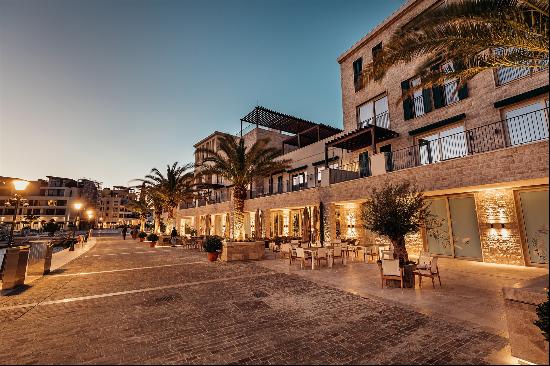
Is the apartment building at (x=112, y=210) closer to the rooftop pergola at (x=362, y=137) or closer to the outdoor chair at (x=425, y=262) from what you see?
the rooftop pergola at (x=362, y=137)

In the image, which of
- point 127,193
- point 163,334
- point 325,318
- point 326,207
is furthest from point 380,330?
point 127,193

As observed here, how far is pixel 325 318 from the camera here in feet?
17.3

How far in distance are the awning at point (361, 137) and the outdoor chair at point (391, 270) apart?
8036 mm

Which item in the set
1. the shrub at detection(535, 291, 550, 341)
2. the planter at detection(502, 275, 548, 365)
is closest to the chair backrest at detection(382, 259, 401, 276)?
the planter at detection(502, 275, 548, 365)

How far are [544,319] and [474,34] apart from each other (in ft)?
19.5

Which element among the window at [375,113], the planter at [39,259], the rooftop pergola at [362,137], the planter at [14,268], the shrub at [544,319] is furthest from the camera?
the window at [375,113]

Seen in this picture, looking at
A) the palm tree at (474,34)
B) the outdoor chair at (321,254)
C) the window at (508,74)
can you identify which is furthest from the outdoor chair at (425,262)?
the window at (508,74)

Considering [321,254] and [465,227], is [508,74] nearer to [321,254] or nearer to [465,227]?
[465,227]

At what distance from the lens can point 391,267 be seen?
24.5 ft

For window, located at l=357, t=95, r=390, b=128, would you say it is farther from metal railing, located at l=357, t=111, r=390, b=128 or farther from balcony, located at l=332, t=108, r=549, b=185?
balcony, located at l=332, t=108, r=549, b=185

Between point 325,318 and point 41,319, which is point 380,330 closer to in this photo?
point 325,318

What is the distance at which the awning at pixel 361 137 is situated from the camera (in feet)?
46.5

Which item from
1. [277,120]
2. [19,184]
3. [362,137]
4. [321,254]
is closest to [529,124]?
[362,137]

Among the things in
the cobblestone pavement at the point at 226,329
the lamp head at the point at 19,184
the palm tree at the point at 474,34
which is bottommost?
the cobblestone pavement at the point at 226,329
